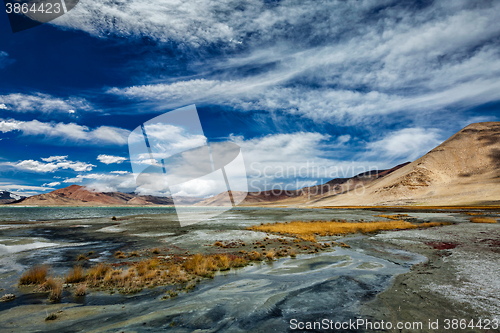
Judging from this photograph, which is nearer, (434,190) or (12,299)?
(12,299)

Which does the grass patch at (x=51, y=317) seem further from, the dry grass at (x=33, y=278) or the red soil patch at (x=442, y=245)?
the red soil patch at (x=442, y=245)

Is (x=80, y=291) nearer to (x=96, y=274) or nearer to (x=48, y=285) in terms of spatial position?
(x=48, y=285)

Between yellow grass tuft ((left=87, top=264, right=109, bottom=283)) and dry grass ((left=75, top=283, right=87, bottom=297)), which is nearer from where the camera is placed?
dry grass ((left=75, top=283, right=87, bottom=297))

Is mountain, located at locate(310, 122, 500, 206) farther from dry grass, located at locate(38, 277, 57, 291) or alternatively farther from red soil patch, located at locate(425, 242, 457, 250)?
dry grass, located at locate(38, 277, 57, 291)

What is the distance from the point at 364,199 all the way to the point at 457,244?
505ft

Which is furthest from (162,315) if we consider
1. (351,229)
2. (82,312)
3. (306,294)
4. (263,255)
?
(351,229)

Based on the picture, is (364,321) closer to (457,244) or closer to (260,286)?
(260,286)

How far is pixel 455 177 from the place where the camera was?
130 m

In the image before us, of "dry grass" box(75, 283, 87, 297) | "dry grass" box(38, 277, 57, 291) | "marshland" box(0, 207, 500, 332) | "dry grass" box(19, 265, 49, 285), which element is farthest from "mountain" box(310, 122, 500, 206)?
"dry grass" box(19, 265, 49, 285)

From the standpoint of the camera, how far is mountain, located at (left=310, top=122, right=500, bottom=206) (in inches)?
4199

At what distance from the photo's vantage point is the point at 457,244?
1997 centimetres

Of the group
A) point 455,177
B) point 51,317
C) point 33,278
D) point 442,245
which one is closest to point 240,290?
point 51,317

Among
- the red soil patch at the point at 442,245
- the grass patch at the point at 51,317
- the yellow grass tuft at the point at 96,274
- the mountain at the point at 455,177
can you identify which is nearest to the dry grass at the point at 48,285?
the yellow grass tuft at the point at 96,274

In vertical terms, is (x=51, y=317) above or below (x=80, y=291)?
above
